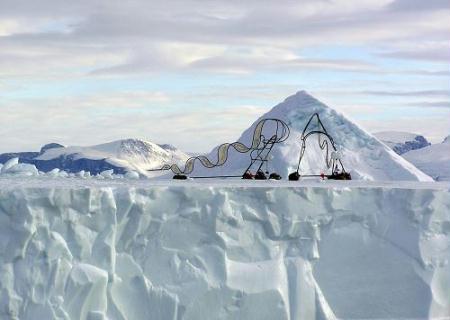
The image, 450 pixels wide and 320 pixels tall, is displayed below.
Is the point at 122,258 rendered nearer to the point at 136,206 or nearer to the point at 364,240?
the point at 136,206

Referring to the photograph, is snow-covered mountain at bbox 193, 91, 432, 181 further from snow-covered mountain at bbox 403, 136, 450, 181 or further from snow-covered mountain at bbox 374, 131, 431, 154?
snow-covered mountain at bbox 374, 131, 431, 154

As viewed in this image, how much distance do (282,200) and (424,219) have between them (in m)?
2.04

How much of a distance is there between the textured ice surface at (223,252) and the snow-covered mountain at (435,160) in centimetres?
1297

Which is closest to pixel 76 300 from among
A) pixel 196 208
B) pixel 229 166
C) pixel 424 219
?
pixel 196 208

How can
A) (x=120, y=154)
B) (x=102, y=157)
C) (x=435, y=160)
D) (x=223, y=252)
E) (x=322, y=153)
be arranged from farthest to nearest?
(x=120, y=154)
(x=102, y=157)
(x=435, y=160)
(x=322, y=153)
(x=223, y=252)

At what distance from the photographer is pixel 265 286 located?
11.8 metres

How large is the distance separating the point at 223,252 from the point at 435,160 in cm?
1664

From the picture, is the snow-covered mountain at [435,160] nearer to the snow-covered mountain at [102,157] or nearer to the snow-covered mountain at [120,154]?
the snow-covered mountain at [102,157]

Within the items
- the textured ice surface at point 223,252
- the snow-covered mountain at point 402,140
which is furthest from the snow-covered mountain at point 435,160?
the textured ice surface at point 223,252

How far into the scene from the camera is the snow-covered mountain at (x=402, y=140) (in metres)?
34.9

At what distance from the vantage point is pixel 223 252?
1180 centimetres

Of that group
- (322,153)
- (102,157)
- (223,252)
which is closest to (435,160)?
(322,153)

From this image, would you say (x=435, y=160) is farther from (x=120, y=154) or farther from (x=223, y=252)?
(x=223, y=252)

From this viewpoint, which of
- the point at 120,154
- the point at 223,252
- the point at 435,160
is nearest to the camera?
the point at 223,252
